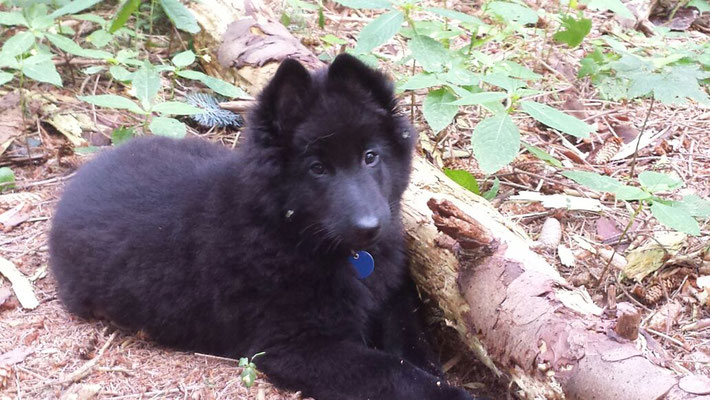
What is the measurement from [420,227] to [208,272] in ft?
3.49

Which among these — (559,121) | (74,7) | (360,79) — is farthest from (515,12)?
(74,7)

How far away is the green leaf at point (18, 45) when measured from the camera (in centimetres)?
429

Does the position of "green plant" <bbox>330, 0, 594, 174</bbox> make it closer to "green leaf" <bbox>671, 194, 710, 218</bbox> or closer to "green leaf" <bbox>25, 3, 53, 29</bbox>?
"green leaf" <bbox>671, 194, 710, 218</bbox>

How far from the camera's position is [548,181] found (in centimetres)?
469

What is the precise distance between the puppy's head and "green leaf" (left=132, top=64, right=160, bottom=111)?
1278 mm

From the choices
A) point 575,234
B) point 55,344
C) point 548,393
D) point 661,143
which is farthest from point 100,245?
point 661,143

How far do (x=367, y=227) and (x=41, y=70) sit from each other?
2.46m

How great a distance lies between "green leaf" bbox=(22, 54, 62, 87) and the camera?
4.17 m

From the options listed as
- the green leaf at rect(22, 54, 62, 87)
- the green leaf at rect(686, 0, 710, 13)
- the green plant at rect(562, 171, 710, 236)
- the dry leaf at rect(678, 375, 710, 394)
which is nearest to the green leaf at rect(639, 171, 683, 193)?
the green plant at rect(562, 171, 710, 236)

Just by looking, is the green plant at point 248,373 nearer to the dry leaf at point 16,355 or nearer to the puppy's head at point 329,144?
the puppy's head at point 329,144

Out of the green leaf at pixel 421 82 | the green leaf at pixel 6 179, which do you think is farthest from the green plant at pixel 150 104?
the green leaf at pixel 421 82

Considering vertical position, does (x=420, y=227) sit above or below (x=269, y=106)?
below

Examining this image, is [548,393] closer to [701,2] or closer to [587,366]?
[587,366]

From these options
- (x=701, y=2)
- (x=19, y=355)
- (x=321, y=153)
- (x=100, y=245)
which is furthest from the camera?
(x=701, y=2)
